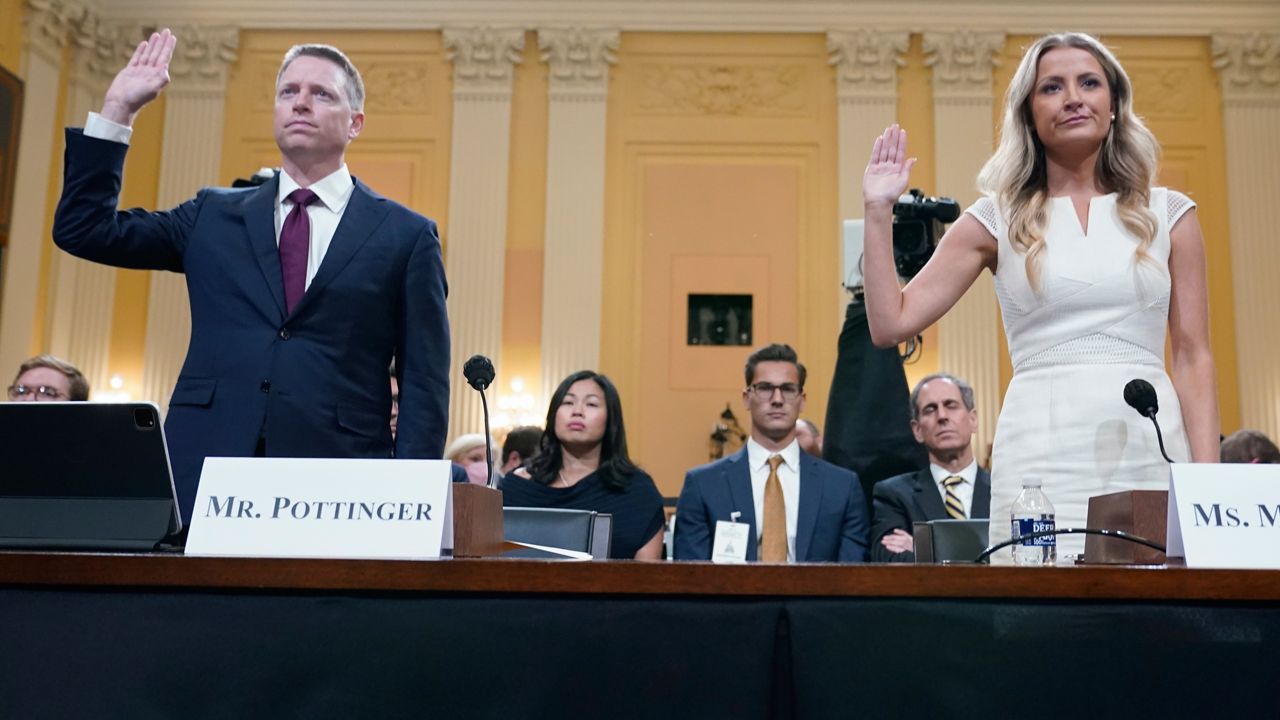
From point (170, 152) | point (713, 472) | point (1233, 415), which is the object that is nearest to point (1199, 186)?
point (1233, 415)

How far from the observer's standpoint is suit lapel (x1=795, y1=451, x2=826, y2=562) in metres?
3.85

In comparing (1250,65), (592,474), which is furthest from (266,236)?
(1250,65)

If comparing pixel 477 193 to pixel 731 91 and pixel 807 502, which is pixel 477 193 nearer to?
pixel 731 91

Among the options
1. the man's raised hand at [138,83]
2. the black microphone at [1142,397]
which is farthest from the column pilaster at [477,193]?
the black microphone at [1142,397]

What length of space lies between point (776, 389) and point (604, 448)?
0.62 meters

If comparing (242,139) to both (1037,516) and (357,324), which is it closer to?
(357,324)

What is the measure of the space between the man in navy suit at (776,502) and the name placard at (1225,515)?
246cm

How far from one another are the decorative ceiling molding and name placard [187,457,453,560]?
990 cm

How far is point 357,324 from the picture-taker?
2211 mm

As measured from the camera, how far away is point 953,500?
408cm

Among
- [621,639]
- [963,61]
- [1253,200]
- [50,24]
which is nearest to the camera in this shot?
[621,639]

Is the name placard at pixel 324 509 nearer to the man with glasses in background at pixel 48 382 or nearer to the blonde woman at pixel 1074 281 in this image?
the blonde woman at pixel 1074 281

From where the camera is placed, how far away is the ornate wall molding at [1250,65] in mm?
10469

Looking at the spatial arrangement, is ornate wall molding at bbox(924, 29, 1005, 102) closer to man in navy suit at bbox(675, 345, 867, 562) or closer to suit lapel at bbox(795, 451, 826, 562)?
man in navy suit at bbox(675, 345, 867, 562)
